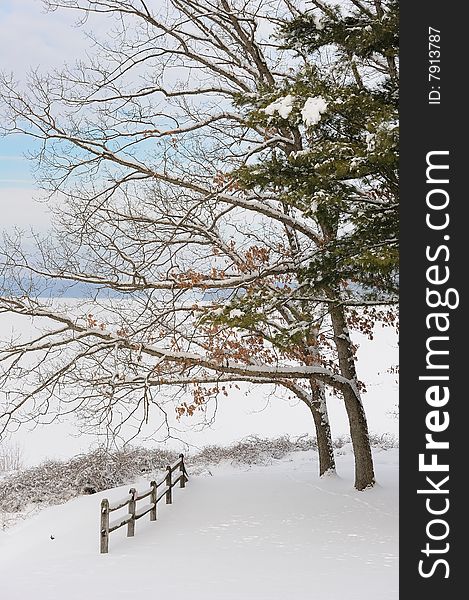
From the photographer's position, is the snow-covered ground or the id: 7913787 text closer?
the id: 7913787 text

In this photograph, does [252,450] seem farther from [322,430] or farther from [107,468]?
[322,430]

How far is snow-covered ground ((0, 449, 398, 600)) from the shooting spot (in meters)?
9.00

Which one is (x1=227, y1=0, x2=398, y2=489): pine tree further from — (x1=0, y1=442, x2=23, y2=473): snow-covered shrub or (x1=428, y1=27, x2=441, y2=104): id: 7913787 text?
(x1=0, y1=442, x2=23, y2=473): snow-covered shrub

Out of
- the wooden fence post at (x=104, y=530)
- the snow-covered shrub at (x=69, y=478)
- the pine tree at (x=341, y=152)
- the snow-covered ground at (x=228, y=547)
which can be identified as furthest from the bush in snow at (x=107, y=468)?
the pine tree at (x=341, y=152)

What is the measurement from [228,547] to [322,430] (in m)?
6.33

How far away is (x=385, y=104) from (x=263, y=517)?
7.56 m

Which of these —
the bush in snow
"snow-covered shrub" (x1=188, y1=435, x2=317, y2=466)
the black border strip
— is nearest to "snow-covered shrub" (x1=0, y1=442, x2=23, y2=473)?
the bush in snow

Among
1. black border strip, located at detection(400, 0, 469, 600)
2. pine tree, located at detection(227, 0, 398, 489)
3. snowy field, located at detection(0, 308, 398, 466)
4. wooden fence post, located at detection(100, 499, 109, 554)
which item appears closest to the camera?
black border strip, located at detection(400, 0, 469, 600)

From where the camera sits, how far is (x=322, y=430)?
1708 centimetres

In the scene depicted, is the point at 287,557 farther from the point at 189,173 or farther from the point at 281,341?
the point at 189,173

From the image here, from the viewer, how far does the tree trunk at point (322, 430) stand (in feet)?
56.2

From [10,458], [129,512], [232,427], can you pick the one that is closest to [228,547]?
[129,512]

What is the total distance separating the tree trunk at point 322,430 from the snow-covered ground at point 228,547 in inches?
15.0

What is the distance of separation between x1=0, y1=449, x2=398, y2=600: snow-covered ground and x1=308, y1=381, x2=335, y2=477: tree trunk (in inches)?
15.0
